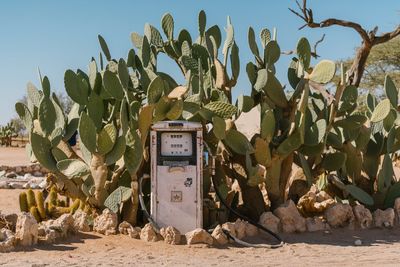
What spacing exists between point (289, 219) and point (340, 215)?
0.70 m

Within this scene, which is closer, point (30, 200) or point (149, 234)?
point (149, 234)

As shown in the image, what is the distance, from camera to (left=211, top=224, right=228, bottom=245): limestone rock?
642 centimetres

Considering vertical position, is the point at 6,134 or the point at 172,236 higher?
the point at 6,134

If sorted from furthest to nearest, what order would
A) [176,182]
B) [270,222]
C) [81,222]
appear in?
[270,222], [81,222], [176,182]

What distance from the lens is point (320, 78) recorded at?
7.25 meters

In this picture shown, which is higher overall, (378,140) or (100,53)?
(100,53)

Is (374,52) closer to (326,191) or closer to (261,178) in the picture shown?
(326,191)

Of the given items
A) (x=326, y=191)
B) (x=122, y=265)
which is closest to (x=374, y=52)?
(x=326, y=191)

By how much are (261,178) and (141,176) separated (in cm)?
132

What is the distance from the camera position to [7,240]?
19.5 ft

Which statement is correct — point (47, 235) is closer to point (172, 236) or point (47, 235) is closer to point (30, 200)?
point (172, 236)

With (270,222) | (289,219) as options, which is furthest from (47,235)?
(289,219)

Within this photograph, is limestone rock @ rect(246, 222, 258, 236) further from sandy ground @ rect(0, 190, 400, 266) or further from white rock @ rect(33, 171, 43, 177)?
white rock @ rect(33, 171, 43, 177)

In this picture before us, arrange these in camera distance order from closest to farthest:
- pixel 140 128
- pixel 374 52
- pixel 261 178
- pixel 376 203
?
pixel 140 128
pixel 261 178
pixel 376 203
pixel 374 52
